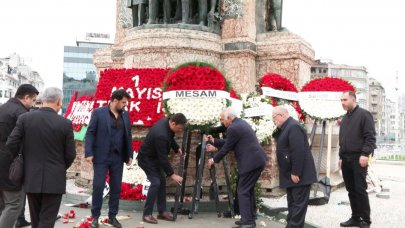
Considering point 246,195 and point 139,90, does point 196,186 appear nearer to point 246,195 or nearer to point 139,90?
point 246,195

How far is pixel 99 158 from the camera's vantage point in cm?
684

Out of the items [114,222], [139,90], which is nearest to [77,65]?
[139,90]

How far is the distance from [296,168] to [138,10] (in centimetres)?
769

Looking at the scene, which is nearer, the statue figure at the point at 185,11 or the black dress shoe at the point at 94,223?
the black dress shoe at the point at 94,223

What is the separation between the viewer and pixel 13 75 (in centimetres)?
11625

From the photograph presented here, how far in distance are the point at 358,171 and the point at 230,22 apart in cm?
623

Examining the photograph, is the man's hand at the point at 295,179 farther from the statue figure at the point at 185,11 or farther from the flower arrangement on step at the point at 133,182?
the statue figure at the point at 185,11

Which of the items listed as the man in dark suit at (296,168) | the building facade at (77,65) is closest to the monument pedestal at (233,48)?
the man in dark suit at (296,168)

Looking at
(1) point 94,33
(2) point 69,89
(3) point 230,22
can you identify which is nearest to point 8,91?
(2) point 69,89

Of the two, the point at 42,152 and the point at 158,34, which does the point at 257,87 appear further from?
the point at 42,152

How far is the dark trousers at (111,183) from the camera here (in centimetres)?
678

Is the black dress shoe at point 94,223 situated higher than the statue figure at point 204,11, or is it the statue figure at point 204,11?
the statue figure at point 204,11

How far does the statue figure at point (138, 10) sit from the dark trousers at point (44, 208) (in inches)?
300

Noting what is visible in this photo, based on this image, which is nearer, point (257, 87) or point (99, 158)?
point (99, 158)
